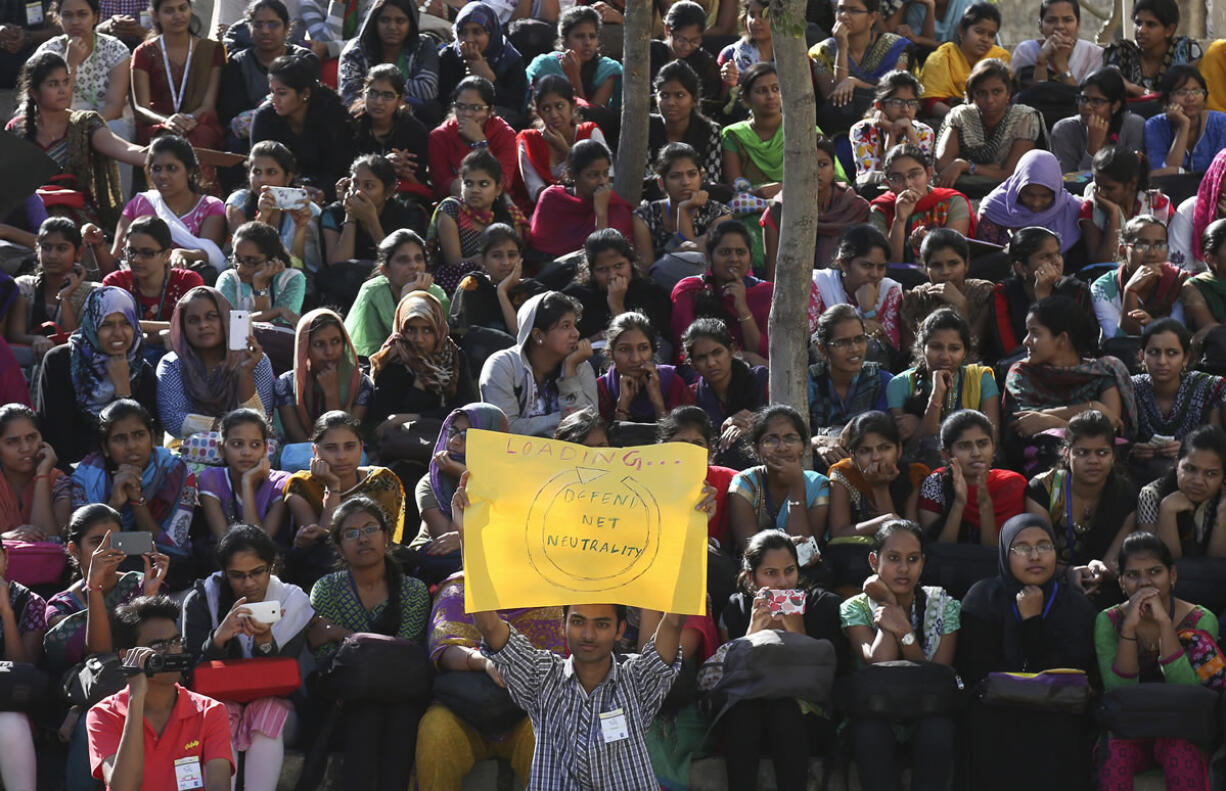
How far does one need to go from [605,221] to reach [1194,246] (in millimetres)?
3389

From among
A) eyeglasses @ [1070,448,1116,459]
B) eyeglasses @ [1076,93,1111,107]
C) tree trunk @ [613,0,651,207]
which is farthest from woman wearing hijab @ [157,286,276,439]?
eyeglasses @ [1076,93,1111,107]

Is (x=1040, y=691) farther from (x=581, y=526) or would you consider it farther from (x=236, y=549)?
(x=236, y=549)

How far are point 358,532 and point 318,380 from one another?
179 cm

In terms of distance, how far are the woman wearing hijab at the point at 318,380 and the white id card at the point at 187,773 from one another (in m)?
2.73

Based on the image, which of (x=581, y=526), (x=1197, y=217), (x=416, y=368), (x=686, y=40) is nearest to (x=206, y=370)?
(x=416, y=368)

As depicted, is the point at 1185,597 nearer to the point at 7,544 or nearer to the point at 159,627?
the point at 159,627

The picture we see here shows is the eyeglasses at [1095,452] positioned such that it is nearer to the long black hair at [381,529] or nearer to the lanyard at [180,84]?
the long black hair at [381,529]

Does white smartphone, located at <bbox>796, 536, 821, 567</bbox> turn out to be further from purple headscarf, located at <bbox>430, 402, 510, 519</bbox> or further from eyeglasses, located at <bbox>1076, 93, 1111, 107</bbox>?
eyeglasses, located at <bbox>1076, 93, 1111, 107</bbox>

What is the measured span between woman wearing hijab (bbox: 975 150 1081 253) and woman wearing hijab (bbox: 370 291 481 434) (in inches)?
141

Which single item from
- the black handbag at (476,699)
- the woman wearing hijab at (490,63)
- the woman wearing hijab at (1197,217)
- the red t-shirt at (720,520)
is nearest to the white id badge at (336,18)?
the woman wearing hijab at (490,63)

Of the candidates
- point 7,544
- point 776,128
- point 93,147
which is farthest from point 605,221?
point 7,544

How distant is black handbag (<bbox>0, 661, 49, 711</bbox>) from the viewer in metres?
7.67

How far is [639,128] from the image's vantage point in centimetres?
1216

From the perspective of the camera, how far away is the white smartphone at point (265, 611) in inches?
305
